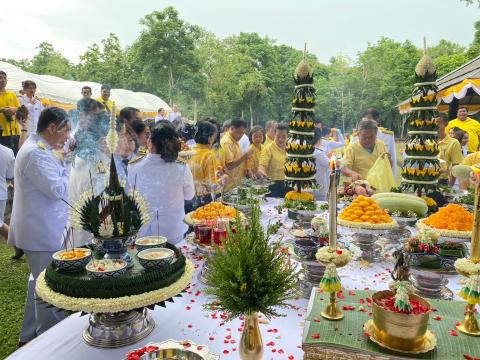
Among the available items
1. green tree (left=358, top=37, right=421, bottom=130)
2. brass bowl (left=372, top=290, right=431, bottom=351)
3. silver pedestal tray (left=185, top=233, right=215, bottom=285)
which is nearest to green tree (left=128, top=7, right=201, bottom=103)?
green tree (left=358, top=37, right=421, bottom=130)

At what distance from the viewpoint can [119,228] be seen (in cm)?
179

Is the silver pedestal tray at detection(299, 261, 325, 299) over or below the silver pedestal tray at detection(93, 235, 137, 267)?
below

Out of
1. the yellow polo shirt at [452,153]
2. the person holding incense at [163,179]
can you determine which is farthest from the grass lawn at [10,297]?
the yellow polo shirt at [452,153]

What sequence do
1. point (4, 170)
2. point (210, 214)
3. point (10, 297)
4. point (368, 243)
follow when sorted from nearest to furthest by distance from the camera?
point (368, 243) < point (210, 214) < point (10, 297) < point (4, 170)

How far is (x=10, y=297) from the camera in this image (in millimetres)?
4000

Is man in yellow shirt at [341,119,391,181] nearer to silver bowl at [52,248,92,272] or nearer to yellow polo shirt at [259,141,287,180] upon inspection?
yellow polo shirt at [259,141,287,180]

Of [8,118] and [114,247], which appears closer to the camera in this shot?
[114,247]

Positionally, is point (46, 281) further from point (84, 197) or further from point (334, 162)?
point (334, 162)

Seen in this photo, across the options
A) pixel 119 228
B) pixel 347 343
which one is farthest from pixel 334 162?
pixel 119 228

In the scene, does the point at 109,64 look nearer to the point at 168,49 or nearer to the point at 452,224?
the point at 168,49

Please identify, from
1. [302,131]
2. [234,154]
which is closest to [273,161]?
[234,154]

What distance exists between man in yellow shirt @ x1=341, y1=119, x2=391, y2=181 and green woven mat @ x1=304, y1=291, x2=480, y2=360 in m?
3.08

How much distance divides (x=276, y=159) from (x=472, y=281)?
3.92m

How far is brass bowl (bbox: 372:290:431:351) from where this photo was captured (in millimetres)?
1200
